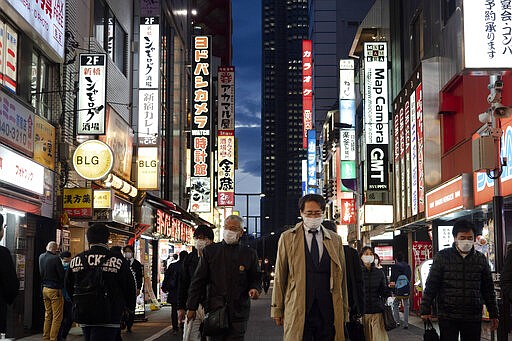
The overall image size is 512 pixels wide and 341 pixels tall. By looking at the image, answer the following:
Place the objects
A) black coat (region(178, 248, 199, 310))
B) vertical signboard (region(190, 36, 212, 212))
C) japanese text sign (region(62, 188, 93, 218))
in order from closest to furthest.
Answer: black coat (region(178, 248, 199, 310))
japanese text sign (region(62, 188, 93, 218))
vertical signboard (region(190, 36, 212, 212))

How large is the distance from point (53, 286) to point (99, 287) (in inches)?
260

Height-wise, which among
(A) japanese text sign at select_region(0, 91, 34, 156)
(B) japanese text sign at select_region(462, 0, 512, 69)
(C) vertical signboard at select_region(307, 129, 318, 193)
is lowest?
(A) japanese text sign at select_region(0, 91, 34, 156)

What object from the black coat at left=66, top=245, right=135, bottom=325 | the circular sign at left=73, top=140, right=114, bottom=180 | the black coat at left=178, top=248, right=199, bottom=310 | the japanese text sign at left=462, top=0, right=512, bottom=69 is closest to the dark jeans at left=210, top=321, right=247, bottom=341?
the black coat at left=66, top=245, right=135, bottom=325

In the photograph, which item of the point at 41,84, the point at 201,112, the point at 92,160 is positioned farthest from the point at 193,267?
the point at 201,112

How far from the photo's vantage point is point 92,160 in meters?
18.9

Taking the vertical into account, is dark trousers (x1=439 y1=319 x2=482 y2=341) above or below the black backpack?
below

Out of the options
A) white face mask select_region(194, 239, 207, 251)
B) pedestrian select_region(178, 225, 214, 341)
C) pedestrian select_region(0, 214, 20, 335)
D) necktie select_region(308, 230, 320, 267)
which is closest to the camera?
pedestrian select_region(0, 214, 20, 335)

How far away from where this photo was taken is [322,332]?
7.04 meters

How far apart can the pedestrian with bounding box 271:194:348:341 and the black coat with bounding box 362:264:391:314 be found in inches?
178

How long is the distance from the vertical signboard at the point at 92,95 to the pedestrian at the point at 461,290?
12.9m

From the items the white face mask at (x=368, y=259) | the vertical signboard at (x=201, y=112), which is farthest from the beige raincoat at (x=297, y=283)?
the vertical signboard at (x=201, y=112)

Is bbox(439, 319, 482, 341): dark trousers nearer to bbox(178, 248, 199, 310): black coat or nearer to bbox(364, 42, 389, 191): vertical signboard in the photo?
bbox(178, 248, 199, 310): black coat

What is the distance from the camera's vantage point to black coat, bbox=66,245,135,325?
8078 millimetres

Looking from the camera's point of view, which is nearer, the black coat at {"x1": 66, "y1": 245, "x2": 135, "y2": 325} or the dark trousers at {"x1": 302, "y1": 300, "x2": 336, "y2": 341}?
the dark trousers at {"x1": 302, "y1": 300, "x2": 336, "y2": 341}
